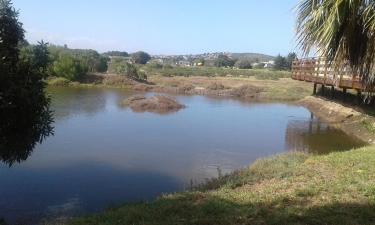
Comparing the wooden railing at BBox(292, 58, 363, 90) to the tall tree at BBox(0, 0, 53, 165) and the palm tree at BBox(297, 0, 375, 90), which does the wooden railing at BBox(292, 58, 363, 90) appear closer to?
the palm tree at BBox(297, 0, 375, 90)

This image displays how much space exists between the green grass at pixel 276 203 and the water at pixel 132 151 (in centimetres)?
245

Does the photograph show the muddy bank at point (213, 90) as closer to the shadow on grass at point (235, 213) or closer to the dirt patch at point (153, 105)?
the dirt patch at point (153, 105)

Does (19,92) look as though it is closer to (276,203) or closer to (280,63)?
(276,203)

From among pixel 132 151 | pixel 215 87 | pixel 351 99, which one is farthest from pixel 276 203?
pixel 215 87

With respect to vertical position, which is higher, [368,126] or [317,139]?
[368,126]

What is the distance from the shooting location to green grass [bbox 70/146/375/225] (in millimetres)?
6848

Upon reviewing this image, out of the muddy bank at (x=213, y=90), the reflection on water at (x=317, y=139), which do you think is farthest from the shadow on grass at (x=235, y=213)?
the muddy bank at (x=213, y=90)

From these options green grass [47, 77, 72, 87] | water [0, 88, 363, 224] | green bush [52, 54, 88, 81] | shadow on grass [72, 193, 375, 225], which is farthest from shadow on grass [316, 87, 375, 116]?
green bush [52, 54, 88, 81]

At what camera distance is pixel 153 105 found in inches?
1308

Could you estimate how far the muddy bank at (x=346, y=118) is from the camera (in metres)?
20.3

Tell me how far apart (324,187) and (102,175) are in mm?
7260

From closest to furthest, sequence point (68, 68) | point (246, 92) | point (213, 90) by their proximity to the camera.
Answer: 1. point (246, 92)
2. point (213, 90)
3. point (68, 68)

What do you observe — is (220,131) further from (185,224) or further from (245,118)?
(185,224)

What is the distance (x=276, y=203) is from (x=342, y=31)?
3.54 meters
